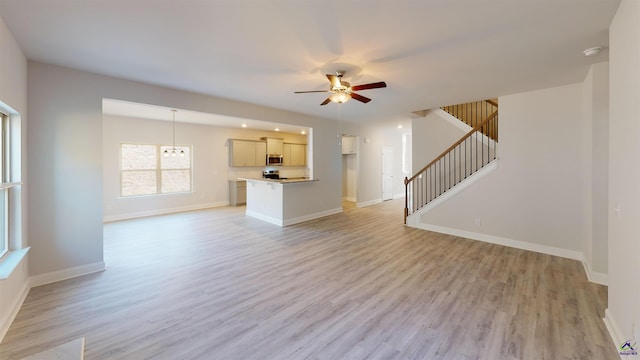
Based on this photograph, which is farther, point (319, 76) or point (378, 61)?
point (319, 76)

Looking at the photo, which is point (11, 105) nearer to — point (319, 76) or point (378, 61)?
point (319, 76)

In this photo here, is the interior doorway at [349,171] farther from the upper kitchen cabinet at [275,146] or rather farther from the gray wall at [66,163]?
the gray wall at [66,163]

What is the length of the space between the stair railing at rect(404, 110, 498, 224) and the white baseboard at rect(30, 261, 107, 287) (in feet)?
18.1

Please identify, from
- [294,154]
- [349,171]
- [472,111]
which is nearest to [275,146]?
[294,154]

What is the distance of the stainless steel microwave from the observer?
30.2 ft

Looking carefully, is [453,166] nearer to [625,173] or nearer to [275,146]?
[625,173]

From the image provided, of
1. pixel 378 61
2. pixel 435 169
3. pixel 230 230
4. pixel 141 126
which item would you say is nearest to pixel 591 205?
pixel 435 169

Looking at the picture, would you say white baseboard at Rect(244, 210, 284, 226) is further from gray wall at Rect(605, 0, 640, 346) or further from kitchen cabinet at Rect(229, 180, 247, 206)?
gray wall at Rect(605, 0, 640, 346)

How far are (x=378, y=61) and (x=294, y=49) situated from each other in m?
0.98

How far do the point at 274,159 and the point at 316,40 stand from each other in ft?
23.2

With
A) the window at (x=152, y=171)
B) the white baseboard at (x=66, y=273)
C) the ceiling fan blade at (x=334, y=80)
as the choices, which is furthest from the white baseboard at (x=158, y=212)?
the ceiling fan blade at (x=334, y=80)

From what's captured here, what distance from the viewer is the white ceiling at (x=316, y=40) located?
77.4 inches

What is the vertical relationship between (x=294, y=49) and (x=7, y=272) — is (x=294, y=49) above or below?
above

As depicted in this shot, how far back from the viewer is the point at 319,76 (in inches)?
136
